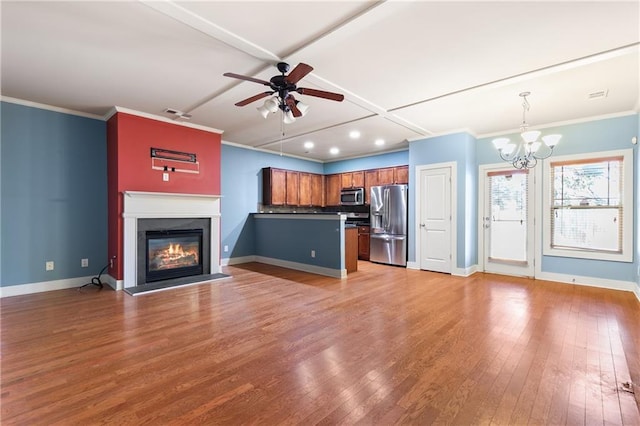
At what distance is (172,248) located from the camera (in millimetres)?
4844

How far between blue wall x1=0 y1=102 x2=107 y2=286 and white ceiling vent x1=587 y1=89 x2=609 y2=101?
7.04m

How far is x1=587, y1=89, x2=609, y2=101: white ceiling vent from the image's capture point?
11.6ft

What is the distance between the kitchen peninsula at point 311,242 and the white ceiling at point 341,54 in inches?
79.7

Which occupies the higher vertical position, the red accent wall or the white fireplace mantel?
the red accent wall

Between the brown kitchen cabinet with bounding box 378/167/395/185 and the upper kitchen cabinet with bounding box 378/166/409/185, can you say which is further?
the brown kitchen cabinet with bounding box 378/167/395/185

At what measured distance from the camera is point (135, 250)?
14.3ft

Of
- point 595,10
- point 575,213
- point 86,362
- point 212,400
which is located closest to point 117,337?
point 86,362

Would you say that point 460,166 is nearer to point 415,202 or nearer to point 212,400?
point 415,202

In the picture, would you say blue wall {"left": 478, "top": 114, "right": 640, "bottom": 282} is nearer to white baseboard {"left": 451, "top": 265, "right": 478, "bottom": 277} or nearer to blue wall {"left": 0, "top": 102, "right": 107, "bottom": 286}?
white baseboard {"left": 451, "top": 265, "right": 478, "bottom": 277}

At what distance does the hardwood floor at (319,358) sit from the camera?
1.72 metres

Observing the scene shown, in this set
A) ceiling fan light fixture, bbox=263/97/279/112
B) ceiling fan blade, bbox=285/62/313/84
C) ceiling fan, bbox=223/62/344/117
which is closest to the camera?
ceiling fan blade, bbox=285/62/313/84

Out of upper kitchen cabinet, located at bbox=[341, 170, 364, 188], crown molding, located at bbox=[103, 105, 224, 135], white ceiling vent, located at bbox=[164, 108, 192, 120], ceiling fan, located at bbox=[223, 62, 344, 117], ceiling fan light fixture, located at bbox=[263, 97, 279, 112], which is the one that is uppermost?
white ceiling vent, located at bbox=[164, 108, 192, 120]

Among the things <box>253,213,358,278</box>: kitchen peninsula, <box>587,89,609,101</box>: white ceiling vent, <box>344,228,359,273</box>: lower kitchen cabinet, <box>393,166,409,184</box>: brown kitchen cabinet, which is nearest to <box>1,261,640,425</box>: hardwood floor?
<box>253,213,358,278</box>: kitchen peninsula

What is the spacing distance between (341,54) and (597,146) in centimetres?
450
